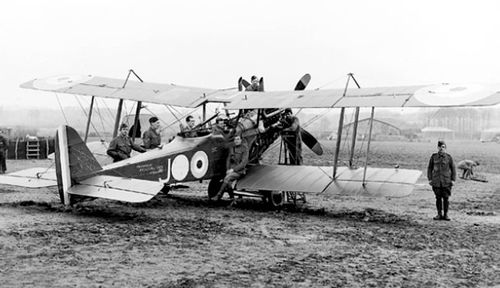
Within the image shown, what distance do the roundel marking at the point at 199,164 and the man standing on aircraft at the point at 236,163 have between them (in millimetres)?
445

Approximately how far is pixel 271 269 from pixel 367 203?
6677 mm

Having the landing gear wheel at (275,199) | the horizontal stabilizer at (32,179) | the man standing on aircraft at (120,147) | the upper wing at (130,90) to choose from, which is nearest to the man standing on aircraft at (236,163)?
the landing gear wheel at (275,199)

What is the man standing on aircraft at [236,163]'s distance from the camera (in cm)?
1038

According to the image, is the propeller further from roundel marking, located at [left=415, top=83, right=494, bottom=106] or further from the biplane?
roundel marking, located at [left=415, top=83, right=494, bottom=106]

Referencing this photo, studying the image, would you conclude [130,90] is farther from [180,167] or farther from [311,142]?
[311,142]

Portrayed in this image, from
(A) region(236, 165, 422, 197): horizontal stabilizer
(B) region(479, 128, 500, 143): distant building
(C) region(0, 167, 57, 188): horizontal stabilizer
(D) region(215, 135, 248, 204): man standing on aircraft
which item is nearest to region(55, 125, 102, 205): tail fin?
(C) region(0, 167, 57, 188): horizontal stabilizer

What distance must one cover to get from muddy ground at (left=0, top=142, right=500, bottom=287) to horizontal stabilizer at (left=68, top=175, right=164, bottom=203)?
411 millimetres

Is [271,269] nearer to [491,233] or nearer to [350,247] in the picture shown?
[350,247]

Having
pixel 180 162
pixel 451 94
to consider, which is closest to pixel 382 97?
pixel 451 94

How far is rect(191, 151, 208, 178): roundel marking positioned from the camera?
10.2m

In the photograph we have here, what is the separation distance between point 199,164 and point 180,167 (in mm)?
501

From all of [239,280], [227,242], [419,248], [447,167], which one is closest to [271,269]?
[239,280]

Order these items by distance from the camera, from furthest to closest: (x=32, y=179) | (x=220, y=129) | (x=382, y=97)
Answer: (x=220, y=129) < (x=32, y=179) < (x=382, y=97)

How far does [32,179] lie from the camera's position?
9391 mm
